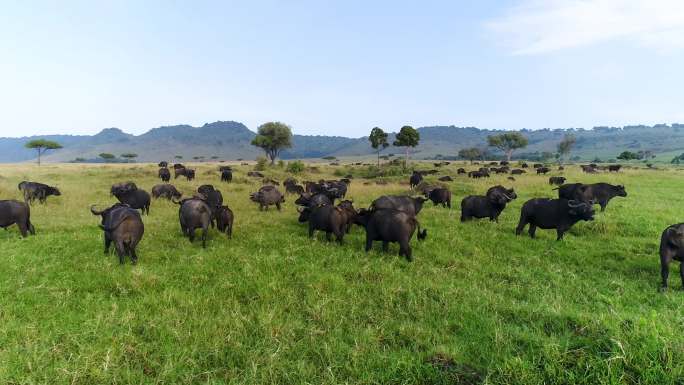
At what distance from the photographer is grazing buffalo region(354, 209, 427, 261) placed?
9891 mm

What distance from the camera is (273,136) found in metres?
78.2

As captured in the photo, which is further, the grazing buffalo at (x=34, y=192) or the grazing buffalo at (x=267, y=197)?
the grazing buffalo at (x=34, y=192)

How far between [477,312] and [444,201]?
46.3ft

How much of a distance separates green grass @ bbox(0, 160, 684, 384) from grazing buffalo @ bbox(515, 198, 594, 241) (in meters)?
0.56

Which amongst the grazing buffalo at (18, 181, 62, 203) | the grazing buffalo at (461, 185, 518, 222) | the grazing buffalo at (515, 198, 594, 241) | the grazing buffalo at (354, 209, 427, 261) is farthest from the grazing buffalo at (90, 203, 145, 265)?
the grazing buffalo at (18, 181, 62, 203)

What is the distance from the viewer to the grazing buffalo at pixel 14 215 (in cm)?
1130

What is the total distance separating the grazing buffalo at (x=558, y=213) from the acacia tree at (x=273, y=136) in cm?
6933

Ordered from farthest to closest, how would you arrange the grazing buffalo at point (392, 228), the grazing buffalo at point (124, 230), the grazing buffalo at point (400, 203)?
the grazing buffalo at point (400, 203), the grazing buffalo at point (392, 228), the grazing buffalo at point (124, 230)

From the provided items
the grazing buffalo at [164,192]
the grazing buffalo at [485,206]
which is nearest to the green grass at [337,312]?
the grazing buffalo at [485,206]

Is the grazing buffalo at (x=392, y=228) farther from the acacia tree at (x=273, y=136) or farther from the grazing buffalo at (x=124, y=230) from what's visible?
the acacia tree at (x=273, y=136)

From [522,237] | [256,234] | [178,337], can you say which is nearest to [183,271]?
[178,337]

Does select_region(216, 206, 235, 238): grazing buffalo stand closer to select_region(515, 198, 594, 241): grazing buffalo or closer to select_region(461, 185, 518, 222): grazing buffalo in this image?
select_region(461, 185, 518, 222): grazing buffalo

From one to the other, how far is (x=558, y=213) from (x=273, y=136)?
7072cm

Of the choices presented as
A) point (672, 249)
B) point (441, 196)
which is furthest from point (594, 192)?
point (672, 249)
